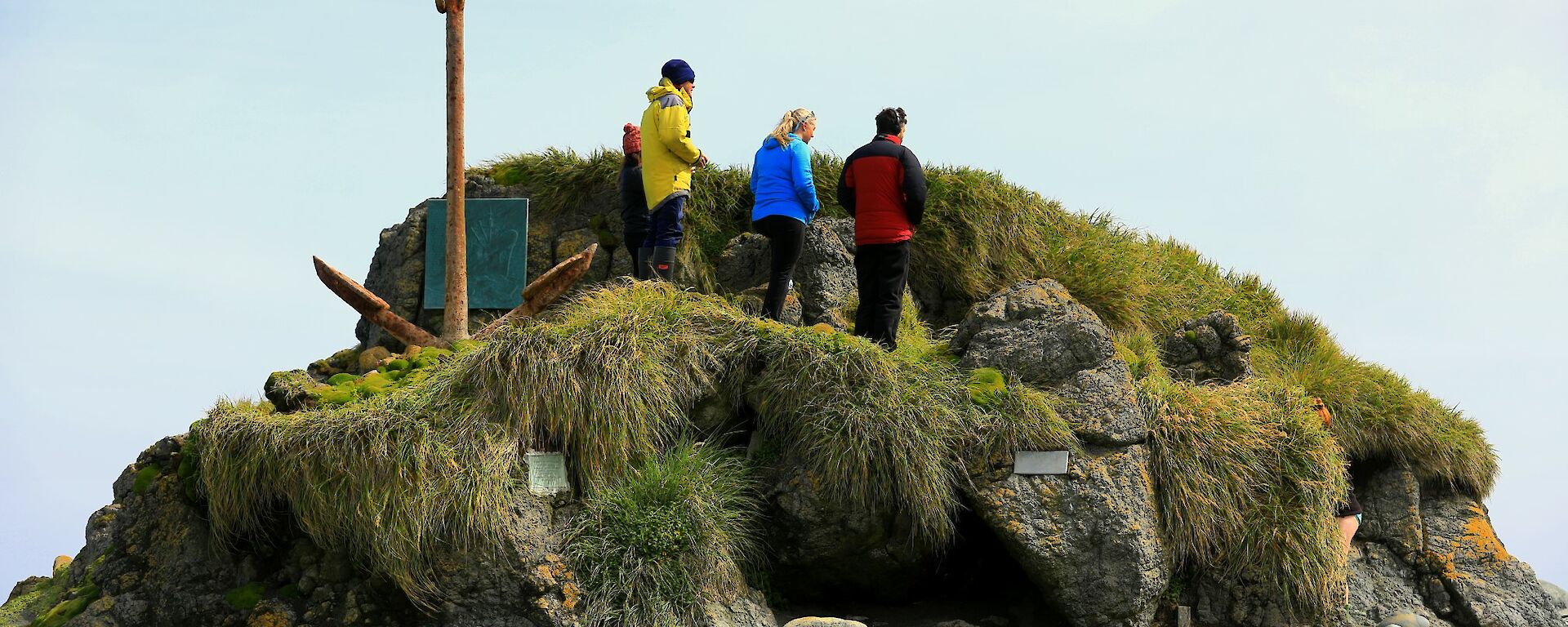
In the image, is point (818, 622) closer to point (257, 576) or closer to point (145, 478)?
point (257, 576)

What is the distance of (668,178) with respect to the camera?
11.7 metres

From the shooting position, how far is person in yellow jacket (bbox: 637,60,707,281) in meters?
11.6

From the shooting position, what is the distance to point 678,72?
11812mm

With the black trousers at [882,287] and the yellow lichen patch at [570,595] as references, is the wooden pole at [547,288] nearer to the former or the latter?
the black trousers at [882,287]

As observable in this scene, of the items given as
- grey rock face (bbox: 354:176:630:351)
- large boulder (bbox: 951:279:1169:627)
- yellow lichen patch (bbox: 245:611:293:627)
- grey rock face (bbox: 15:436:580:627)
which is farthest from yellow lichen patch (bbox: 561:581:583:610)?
grey rock face (bbox: 354:176:630:351)

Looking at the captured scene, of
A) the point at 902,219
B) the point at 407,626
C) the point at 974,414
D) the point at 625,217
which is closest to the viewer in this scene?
the point at 407,626

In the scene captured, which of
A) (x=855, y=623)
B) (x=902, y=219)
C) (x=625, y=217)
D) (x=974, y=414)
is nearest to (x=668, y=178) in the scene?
(x=625, y=217)

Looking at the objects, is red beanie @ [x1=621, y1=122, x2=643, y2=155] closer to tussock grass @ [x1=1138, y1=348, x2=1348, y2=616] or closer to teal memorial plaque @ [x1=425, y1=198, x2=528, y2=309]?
teal memorial plaque @ [x1=425, y1=198, x2=528, y2=309]

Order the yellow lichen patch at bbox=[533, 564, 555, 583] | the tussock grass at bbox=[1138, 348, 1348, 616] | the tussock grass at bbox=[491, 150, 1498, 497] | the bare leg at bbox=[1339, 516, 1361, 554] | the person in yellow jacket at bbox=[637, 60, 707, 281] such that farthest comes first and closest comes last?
the tussock grass at bbox=[491, 150, 1498, 497] < the person in yellow jacket at bbox=[637, 60, 707, 281] < the bare leg at bbox=[1339, 516, 1361, 554] < the tussock grass at bbox=[1138, 348, 1348, 616] < the yellow lichen patch at bbox=[533, 564, 555, 583]

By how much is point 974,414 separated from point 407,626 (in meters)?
4.29

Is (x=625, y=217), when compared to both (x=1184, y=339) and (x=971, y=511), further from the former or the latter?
(x=1184, y=339)

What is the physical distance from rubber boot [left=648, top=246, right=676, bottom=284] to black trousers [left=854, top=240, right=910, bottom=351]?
166cm

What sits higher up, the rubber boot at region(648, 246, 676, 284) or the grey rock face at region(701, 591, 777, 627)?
the rubber boot at region(648, 246, 676, 284)

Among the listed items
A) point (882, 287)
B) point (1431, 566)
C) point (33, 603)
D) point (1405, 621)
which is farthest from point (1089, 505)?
point (33, 603)
